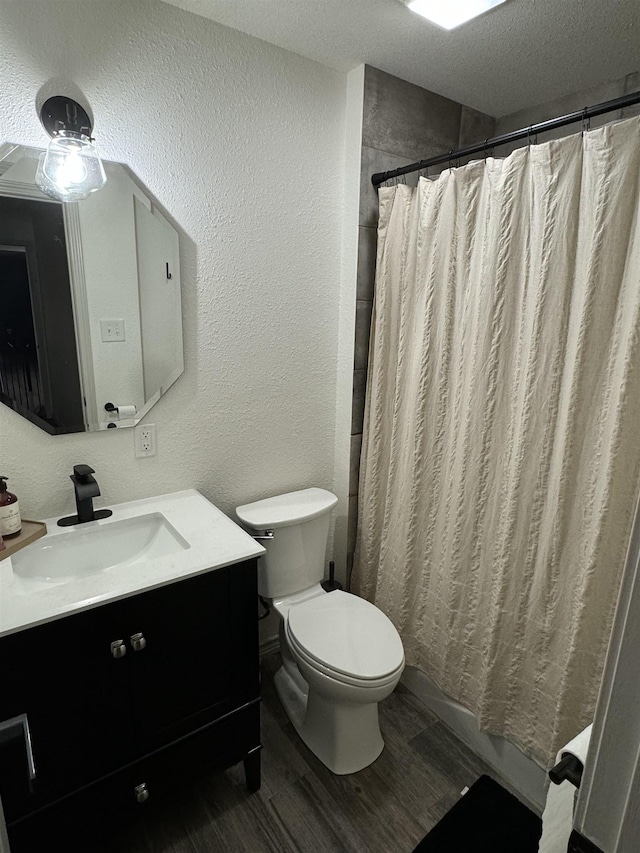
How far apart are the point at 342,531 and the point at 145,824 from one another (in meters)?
1.24

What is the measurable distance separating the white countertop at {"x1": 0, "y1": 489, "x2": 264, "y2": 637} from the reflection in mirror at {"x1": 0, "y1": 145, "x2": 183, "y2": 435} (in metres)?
0.32

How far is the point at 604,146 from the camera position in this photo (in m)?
1.22

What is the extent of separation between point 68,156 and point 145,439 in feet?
2.88

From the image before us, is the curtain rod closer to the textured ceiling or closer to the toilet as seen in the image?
the textured ceiling

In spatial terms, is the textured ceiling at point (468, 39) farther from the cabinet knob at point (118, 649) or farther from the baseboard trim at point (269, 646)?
the baseboard trim at point (269, 646)

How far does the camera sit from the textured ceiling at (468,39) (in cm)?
146

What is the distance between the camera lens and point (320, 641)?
5.34 ft

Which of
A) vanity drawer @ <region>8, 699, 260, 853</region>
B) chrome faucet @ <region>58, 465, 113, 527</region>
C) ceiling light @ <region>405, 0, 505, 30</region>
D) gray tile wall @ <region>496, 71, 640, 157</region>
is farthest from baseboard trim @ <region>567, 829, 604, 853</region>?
gray tile wall @ <region>496, 71, 640, 157</region>

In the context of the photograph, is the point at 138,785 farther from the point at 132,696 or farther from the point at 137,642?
the point at 137,642

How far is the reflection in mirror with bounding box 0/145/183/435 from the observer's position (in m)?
1.39

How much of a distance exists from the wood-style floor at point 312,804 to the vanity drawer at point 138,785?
105 millimetres

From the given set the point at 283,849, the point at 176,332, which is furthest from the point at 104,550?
the point at 283,849

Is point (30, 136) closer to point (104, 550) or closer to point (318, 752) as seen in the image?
point (104, 550)

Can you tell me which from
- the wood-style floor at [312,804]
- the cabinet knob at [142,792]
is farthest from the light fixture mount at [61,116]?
the wood-style floor at [312,804]
